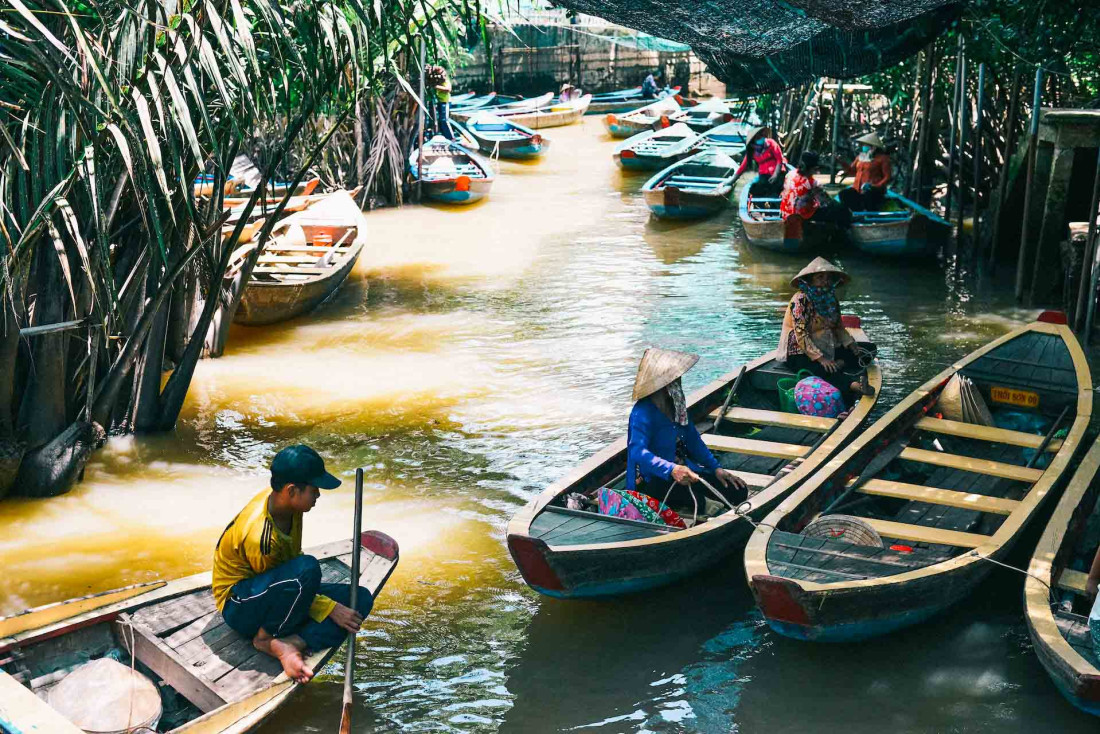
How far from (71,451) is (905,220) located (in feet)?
28.1

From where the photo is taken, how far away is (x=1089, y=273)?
867cm

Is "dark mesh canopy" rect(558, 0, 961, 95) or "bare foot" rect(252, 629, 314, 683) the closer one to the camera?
"bare foot" rect(252, 629, 314, 683)

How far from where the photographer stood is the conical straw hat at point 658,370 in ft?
16.7

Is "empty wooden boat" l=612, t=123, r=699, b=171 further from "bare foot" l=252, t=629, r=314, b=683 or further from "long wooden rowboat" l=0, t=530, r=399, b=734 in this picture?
"bare foot" l=252, t=629, r=314, b=683

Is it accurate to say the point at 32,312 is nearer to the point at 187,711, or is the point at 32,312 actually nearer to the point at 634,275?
the point at 187,711

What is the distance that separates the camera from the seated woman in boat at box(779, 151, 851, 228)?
12.2m

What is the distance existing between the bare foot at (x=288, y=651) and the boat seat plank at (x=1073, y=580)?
3.06 metres

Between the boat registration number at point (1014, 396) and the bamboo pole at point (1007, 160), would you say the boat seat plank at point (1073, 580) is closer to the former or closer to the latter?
the boat registration number at point (1014, 396)

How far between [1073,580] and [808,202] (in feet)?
26.8

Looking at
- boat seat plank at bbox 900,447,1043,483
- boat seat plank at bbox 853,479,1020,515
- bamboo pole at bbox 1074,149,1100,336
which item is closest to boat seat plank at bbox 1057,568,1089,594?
boat seat plank at bbox 853,479,1020,515

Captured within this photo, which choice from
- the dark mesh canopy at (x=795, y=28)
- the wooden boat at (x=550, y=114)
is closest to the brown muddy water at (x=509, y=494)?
the dark mesh canopy at (x=795, y=28)

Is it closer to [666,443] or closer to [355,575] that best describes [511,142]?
[666,443]

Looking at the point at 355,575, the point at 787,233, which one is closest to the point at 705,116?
the point at 787,233

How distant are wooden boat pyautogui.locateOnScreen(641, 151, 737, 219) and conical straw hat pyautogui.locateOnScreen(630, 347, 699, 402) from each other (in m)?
9.59
